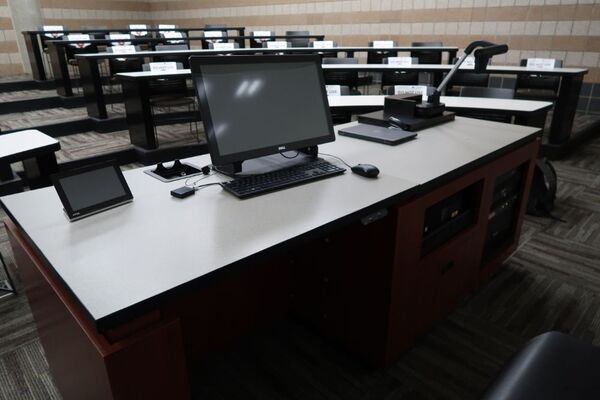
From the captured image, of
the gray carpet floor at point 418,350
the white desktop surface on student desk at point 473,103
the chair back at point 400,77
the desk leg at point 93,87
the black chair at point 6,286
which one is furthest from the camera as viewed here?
the chair back at point 400,77

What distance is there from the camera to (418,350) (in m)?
1.80

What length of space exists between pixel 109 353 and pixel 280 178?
76 cm

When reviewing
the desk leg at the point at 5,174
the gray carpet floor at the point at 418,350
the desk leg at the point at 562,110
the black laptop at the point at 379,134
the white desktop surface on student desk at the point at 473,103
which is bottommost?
the gray carpet floor at the point at 418,350

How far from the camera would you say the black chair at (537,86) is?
14.9 ft

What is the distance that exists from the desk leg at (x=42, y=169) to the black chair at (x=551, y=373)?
94.8 inches

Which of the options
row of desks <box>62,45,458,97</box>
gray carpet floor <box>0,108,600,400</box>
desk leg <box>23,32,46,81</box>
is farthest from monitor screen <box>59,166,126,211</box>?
desk leg <box>23,32,46,81</box>

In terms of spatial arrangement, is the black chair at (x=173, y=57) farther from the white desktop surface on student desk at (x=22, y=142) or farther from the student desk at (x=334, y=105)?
the white desktop surface on student desk at (x=22, y=142)

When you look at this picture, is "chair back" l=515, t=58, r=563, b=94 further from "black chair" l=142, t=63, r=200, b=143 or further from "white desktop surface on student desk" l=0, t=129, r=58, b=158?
"white desktop surface on student desk" l=0, t=129, r=58, b=158

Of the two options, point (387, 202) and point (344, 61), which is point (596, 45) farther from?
point (387, 202)

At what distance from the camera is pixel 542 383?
0.81m

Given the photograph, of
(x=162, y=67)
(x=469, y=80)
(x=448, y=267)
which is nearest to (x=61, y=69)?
(x=162, y=67)

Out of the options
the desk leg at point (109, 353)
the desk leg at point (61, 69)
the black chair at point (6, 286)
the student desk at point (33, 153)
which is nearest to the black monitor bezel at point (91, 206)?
the desk leg at point (109, 353)

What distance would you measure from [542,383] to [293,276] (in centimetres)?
120

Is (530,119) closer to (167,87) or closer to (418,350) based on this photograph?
(418,350)
